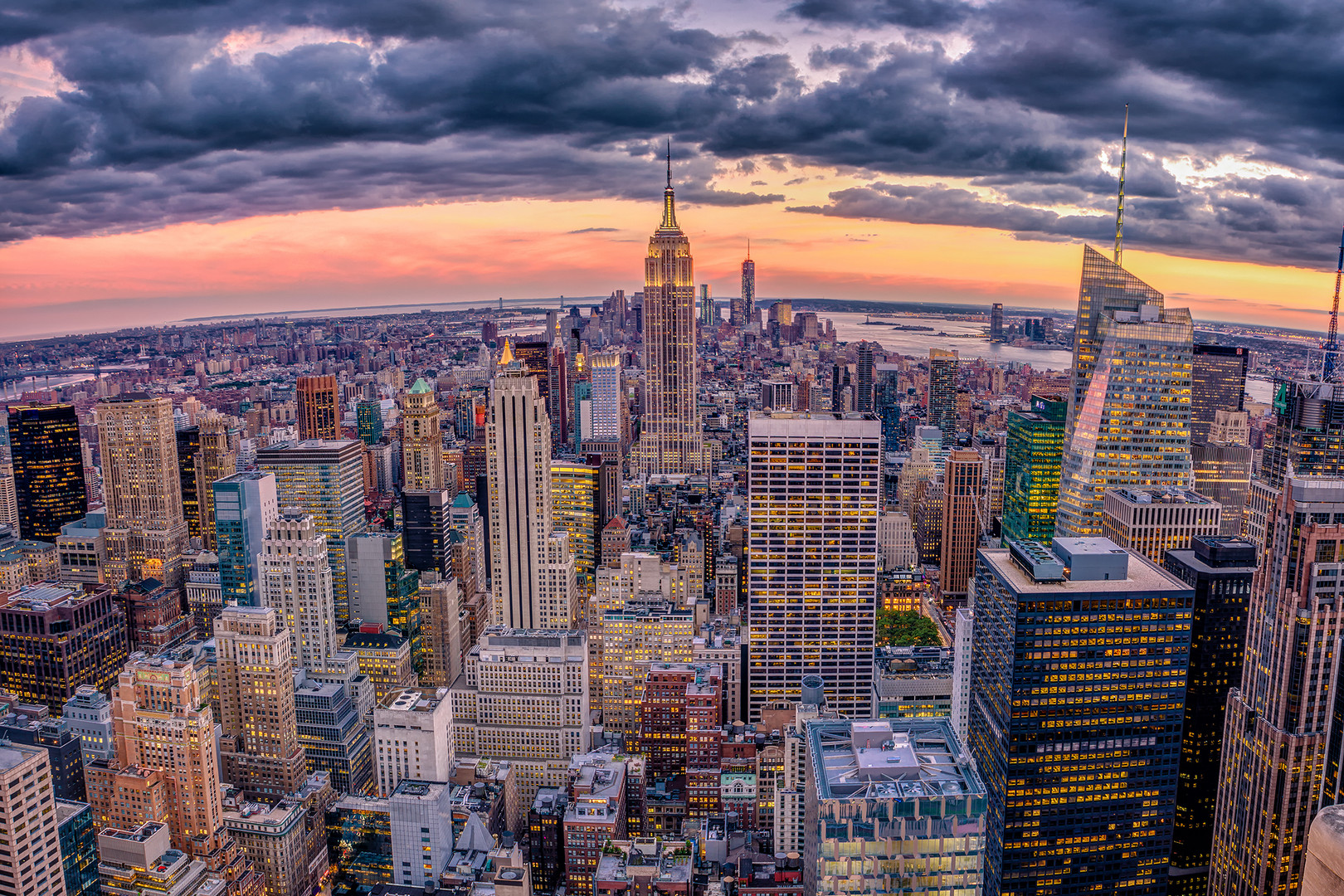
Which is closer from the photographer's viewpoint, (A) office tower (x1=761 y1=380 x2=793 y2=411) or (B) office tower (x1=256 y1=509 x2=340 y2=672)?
(B) office tower (x1=256 y1=509 x2=340 y2=672)

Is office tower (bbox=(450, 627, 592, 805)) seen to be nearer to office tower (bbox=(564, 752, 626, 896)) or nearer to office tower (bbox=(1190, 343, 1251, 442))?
office tower (bbox=(564, 752, 626, 896))

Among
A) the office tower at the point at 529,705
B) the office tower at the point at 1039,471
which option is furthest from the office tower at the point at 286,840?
the office tower at the point at 1039,471

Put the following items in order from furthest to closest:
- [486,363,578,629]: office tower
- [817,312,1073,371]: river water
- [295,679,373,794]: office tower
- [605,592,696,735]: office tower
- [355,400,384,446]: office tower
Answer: [355,400,384,446]: office tower < [817,312,1073,371]: river water < [486,363,578,629]: office tower < [605,592,696,735]: office tower < [295,679,373,794]: office tower

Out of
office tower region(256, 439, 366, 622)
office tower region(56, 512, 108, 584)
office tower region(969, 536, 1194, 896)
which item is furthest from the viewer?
office tower region(256, 439, 366, 622)

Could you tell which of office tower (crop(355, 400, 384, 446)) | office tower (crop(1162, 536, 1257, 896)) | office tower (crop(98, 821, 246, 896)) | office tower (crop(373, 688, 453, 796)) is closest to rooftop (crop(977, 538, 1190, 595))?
office tower (crop(1162, 536, 1257, 896))

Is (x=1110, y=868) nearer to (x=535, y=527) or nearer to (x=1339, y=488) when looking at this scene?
(x=1339, y=488)

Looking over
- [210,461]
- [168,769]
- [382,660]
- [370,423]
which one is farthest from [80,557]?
[168,769]

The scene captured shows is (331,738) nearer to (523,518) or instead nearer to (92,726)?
(92,726)
